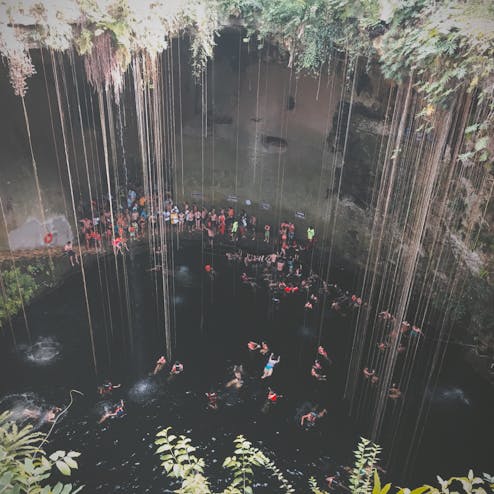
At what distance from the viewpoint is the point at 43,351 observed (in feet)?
28.1

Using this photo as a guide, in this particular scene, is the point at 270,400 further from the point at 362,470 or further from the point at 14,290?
the point at 14,290

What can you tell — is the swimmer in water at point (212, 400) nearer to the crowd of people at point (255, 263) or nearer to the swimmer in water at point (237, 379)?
the crowd of people at point (255, 263)

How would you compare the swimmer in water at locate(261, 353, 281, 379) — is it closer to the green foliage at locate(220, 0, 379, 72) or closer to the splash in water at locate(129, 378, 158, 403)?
the splash in water at locate(129, 378, 158, 403)

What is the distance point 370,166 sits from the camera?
11477mm

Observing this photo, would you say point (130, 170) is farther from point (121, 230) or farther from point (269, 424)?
point (269, 424)

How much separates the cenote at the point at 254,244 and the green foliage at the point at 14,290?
0.05 m

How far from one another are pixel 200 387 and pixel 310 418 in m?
2.08

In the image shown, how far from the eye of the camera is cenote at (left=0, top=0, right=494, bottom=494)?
6895 millimetres

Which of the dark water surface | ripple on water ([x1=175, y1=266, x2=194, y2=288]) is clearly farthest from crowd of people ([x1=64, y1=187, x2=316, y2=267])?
the dark water surface

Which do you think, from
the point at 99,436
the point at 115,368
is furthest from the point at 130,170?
the point at 99,436

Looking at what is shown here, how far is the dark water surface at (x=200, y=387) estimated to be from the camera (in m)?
6.79

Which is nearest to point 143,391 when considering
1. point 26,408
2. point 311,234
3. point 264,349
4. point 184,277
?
point 26,408

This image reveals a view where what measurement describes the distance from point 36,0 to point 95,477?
26.8 ft

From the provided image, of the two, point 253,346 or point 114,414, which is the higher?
point 253,346
